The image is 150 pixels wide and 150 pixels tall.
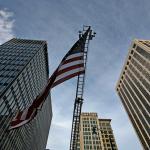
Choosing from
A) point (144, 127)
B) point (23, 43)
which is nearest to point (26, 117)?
point (144, 127)

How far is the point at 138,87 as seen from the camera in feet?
307

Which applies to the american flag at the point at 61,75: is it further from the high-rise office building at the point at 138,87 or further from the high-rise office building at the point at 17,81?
the high-rise office building at the point at 138,87

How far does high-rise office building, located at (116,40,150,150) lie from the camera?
277 ft

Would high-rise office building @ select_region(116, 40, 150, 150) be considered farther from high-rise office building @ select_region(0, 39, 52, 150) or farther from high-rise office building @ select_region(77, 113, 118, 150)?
high-rise office building @ select_region(0, 39, 52, 150)

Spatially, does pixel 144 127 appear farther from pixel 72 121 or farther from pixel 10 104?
pixel 72 121

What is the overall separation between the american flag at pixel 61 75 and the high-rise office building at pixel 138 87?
231 ft

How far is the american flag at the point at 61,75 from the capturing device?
56.0 feet

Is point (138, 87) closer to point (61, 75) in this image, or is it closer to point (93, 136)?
point (93, 136)

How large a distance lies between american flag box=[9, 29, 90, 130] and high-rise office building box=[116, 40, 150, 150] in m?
70.4

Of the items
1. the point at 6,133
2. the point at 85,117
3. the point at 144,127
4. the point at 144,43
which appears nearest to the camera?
the point at 6,133

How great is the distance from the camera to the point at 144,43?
9400cm

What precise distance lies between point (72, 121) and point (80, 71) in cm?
988

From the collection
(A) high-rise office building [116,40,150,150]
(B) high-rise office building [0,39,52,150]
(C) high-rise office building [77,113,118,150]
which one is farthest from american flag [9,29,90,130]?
(C) high-rise office building [77,113,118,150]

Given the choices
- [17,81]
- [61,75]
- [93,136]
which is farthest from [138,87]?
[61,75]
